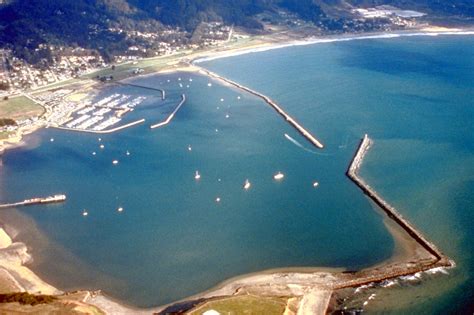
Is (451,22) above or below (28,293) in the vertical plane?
above

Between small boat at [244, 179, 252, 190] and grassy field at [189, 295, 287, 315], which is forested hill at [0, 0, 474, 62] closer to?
small boat at [244, 179, 252, 190]

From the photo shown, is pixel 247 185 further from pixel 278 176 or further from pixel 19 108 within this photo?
pixel 19 108

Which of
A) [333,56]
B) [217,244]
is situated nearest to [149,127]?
[217,244]

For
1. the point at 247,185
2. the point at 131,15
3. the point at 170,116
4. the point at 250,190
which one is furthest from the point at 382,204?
the point at 131,15

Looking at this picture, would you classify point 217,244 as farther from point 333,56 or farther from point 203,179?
point 333,56

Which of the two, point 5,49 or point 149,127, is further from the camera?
point 5,49

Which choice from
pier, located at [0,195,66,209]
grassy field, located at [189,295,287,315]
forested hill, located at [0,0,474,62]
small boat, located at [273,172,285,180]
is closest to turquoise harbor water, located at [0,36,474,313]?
small boat, located at [273,172,285,180]

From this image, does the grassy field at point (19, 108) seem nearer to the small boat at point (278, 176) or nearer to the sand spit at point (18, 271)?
the sand spit at point (18, 271)
